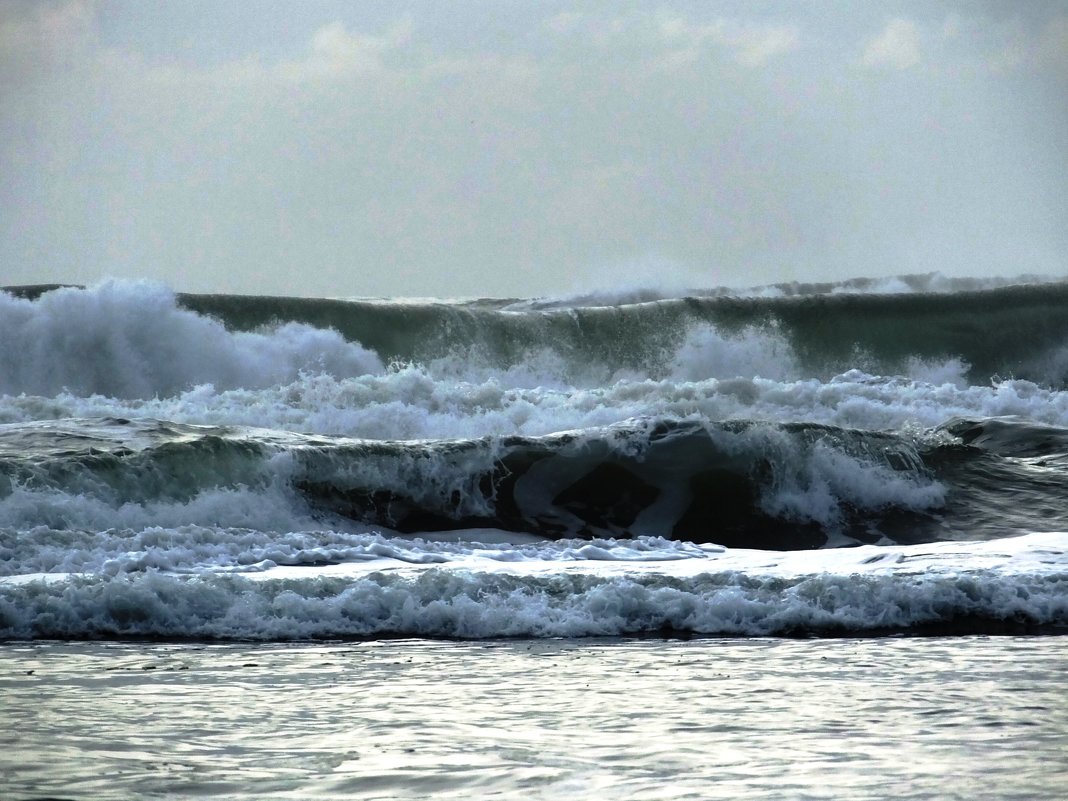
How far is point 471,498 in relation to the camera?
477 inches

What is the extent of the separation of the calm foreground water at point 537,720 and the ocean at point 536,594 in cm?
2

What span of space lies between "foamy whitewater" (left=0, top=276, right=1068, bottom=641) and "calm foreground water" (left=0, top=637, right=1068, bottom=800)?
2.24ft

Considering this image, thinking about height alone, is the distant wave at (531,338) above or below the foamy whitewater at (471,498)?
above

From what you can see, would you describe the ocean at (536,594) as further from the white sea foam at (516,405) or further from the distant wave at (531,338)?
the distant wave at (531,338)

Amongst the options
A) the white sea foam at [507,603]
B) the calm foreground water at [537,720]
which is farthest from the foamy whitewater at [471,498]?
the calm foreground water at [537,720]

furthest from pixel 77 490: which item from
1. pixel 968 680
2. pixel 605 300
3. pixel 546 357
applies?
pixel 605 300

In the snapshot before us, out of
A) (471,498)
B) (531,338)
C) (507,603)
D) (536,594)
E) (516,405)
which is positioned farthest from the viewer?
(531,338)

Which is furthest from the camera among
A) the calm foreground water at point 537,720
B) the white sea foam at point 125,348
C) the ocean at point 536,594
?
the white sea foam at point 125,348

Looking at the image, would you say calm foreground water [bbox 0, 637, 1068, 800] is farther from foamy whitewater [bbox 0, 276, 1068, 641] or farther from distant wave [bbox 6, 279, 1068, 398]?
distant wave [bbox 6, 279, 1068, 398]

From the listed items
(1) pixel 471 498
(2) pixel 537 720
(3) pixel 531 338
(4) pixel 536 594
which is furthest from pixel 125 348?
(2) pixel 537 720

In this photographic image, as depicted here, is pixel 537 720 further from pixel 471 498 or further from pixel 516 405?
pixel 516 405

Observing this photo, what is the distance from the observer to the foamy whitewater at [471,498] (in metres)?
7.75

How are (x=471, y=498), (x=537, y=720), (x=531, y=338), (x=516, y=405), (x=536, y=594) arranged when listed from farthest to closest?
(x=531, y=338) < (x=516, y=405) < (x=471, y=498) < (x=536, y=594) < (x=537, y=720)

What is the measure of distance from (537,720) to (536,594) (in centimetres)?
285
